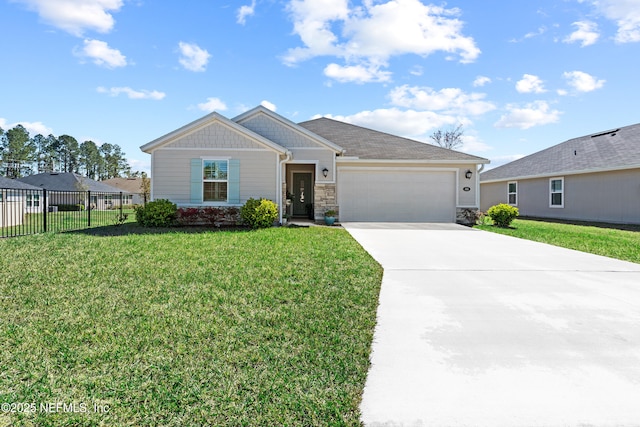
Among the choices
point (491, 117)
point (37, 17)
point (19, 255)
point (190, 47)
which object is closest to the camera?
point (19, 255)

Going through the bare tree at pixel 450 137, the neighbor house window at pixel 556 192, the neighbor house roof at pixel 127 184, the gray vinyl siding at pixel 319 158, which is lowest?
the neighbor house window at pixel 556 192

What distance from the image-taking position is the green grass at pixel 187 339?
86.2 inches

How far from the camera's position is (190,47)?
1278 centimetres

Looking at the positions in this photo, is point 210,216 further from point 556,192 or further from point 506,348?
point 556,192

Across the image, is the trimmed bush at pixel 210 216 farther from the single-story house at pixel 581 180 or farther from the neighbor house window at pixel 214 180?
the single-story house at pixel 581 180

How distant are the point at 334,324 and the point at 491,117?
22.0 meters

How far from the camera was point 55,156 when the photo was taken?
209 ft

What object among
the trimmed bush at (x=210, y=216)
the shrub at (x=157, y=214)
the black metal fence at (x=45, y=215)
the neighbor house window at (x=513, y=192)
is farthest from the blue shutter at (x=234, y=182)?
the neighbor house window at (x=513, y=192)

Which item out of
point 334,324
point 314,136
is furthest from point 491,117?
point 334,324

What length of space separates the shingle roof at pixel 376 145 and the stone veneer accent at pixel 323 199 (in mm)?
1823

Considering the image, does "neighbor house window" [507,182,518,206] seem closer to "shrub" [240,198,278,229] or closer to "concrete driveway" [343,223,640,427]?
"shrub" [240,198,278,229]


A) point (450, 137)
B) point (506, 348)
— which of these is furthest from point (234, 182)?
point (450, 137)

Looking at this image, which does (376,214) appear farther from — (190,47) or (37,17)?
(37,17)

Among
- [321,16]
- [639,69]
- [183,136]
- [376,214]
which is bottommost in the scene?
[376,214]
